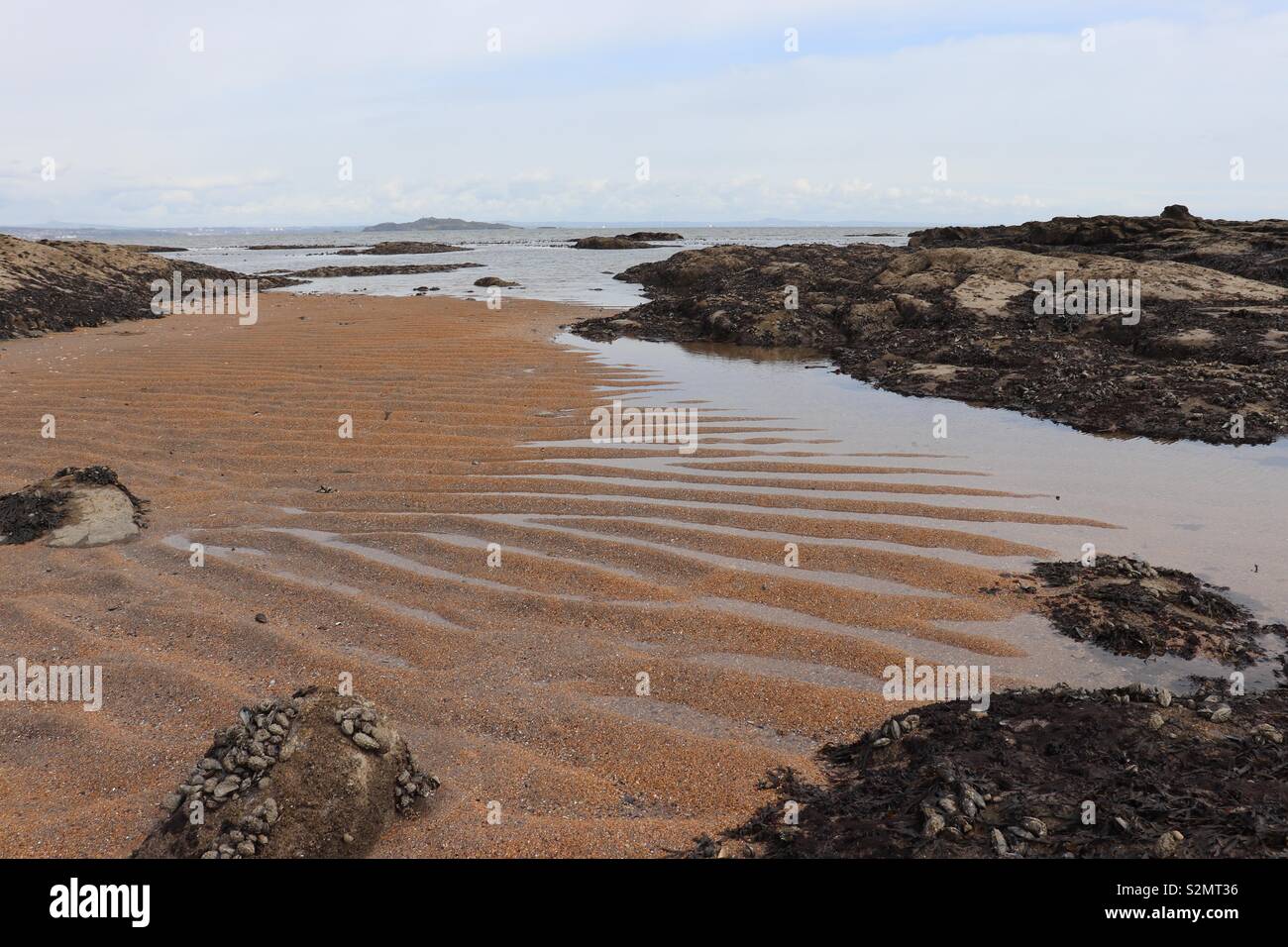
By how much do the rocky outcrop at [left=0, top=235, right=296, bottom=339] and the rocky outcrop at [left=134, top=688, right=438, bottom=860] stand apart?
2347 centimetres

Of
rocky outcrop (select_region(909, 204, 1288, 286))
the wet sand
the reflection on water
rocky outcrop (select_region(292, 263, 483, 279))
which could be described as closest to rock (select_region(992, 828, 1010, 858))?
the wet sand

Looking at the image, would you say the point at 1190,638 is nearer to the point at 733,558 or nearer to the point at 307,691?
the point at 733,558

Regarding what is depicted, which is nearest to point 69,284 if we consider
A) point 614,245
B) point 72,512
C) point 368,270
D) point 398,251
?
point 72,512

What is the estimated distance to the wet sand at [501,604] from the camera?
4680 millimetres

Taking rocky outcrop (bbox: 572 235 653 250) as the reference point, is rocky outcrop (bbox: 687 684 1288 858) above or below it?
below

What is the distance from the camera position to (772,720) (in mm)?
5312

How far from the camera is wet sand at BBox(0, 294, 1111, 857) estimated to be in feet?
15.4

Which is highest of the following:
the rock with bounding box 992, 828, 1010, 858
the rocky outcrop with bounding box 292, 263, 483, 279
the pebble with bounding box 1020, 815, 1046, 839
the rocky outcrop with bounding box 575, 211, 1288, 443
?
the rocky outcrop with bounding box 292, 263, 483, 279

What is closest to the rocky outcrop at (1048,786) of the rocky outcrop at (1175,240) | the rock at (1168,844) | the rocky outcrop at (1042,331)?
the rock at (1168,844)

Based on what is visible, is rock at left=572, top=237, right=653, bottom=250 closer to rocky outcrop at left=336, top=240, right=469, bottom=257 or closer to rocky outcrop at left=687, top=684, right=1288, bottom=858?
rocky outcrop at left=336, top=240, right=469, bottom=257

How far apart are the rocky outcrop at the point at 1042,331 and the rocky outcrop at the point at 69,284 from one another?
15.8 meters

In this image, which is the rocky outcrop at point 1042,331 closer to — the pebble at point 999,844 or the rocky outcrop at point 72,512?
the pebble at point 999,844

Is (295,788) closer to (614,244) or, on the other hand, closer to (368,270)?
(368,270)

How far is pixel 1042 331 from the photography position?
741 inches
